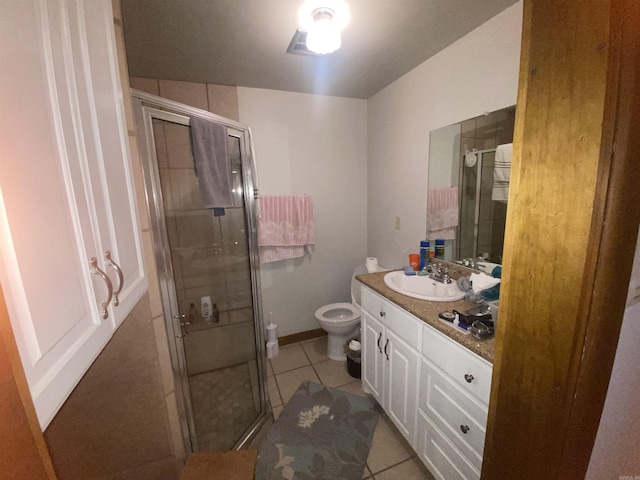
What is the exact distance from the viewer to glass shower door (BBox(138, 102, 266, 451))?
3.97 feet

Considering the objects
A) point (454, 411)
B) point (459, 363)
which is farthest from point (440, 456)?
point (459, 363)

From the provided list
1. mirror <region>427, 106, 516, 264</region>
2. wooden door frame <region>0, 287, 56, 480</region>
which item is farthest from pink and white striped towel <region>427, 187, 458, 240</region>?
wooden door frame <region>0, 287, 56, 480</region>

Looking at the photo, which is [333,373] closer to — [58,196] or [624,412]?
[624,412]

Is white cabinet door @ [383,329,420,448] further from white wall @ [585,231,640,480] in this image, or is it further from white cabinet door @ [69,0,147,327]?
white cabinet door @ [69,0,147,327]

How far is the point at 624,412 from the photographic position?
591mm

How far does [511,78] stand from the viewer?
1.26 meters

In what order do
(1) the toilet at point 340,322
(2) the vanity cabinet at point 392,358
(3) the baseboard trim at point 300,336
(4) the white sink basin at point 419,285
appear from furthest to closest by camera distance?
(3) the baseboard trim at point 300,336, (1) the toilet at point 340,322, (4) the white sink basin at point 419,285, (2) the vanity cabinet at point 392,358

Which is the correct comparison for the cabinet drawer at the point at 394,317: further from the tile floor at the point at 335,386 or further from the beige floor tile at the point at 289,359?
the beige floor tile at the point at 289,359

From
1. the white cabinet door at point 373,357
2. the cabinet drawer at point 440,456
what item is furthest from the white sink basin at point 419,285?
the cabinet drawer at point 440,456

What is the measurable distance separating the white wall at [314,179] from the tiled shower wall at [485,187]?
1.07 metres

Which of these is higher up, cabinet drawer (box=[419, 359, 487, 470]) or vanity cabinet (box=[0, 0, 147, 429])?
vanity cabinet (box=[0, 0, 147, 429])

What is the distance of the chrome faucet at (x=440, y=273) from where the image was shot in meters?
1.61

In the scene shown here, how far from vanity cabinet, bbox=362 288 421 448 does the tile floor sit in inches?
6.1

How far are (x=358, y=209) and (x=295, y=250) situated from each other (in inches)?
29.9
